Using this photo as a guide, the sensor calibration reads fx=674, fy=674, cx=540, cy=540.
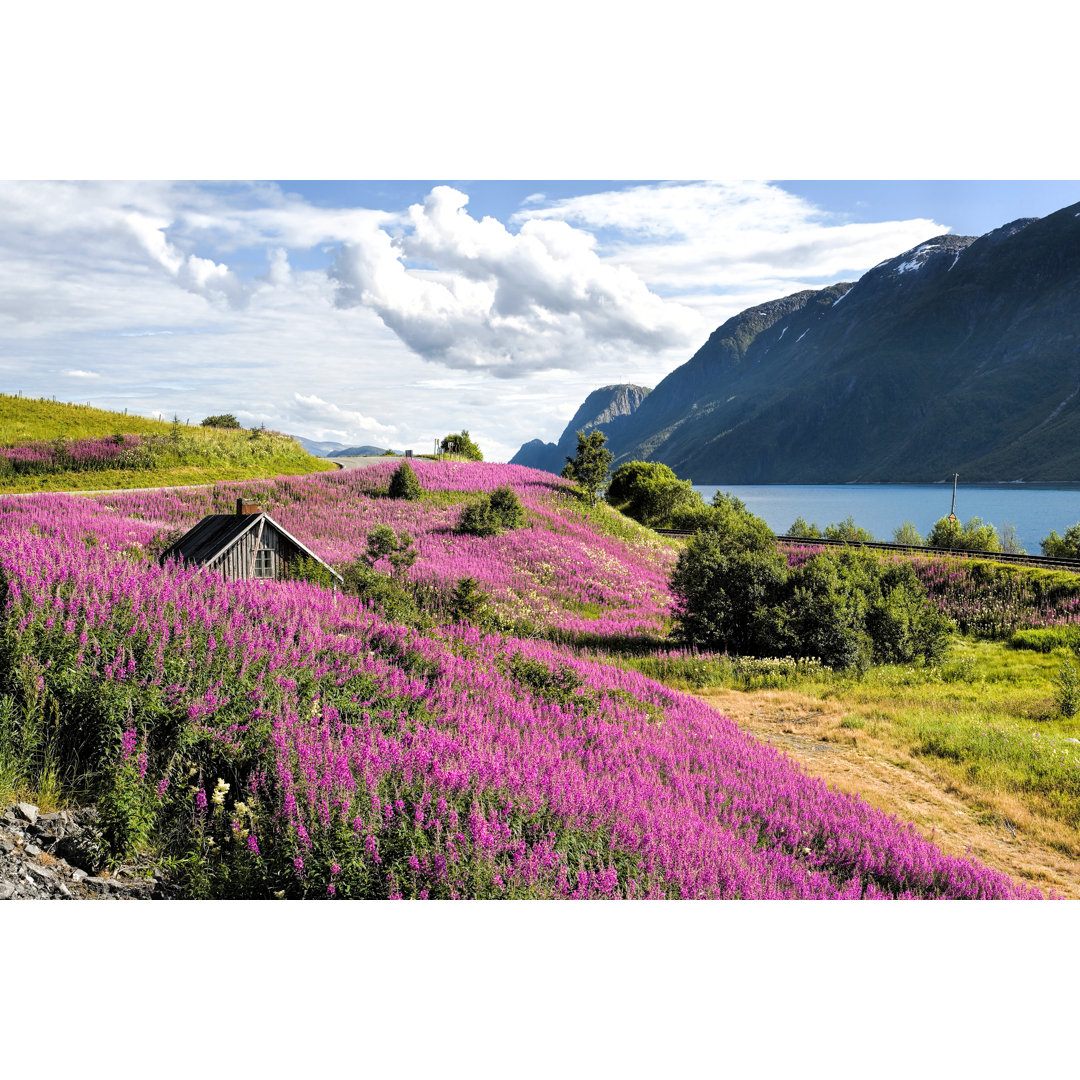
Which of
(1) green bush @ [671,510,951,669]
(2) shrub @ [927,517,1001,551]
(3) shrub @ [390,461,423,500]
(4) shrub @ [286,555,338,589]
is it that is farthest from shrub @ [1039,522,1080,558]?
(4) shrub @ [286,555,338,589]

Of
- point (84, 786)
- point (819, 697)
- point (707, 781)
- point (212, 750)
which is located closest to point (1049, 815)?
point (707, 781)

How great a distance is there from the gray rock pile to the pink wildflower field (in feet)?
0.63

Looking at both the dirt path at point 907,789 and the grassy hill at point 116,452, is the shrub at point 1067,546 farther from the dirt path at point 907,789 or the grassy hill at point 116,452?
the grassy hill at point 116,452

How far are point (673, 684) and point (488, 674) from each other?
869 cm

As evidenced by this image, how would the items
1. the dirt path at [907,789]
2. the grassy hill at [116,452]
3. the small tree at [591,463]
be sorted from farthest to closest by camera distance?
1. the small tree at [591,463]
2. the grassy hill at [116,452]
3. the dirt path at [907,789]

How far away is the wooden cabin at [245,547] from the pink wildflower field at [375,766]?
4411mm

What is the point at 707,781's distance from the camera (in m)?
8.07

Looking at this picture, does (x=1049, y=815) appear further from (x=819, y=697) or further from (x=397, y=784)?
(x=397, y=784)

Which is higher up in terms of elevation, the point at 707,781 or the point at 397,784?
the point at 397,784

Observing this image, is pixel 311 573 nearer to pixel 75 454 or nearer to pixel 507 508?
pixel 507 508

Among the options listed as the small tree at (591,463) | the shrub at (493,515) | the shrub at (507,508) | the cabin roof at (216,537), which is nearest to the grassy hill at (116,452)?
the shrub at (493,515)

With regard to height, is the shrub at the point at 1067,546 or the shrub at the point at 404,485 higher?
the shrub at the point at 404,485

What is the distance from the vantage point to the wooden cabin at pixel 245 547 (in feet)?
47.8

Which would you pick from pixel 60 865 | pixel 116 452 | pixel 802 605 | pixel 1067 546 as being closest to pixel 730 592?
pixel 802 605
